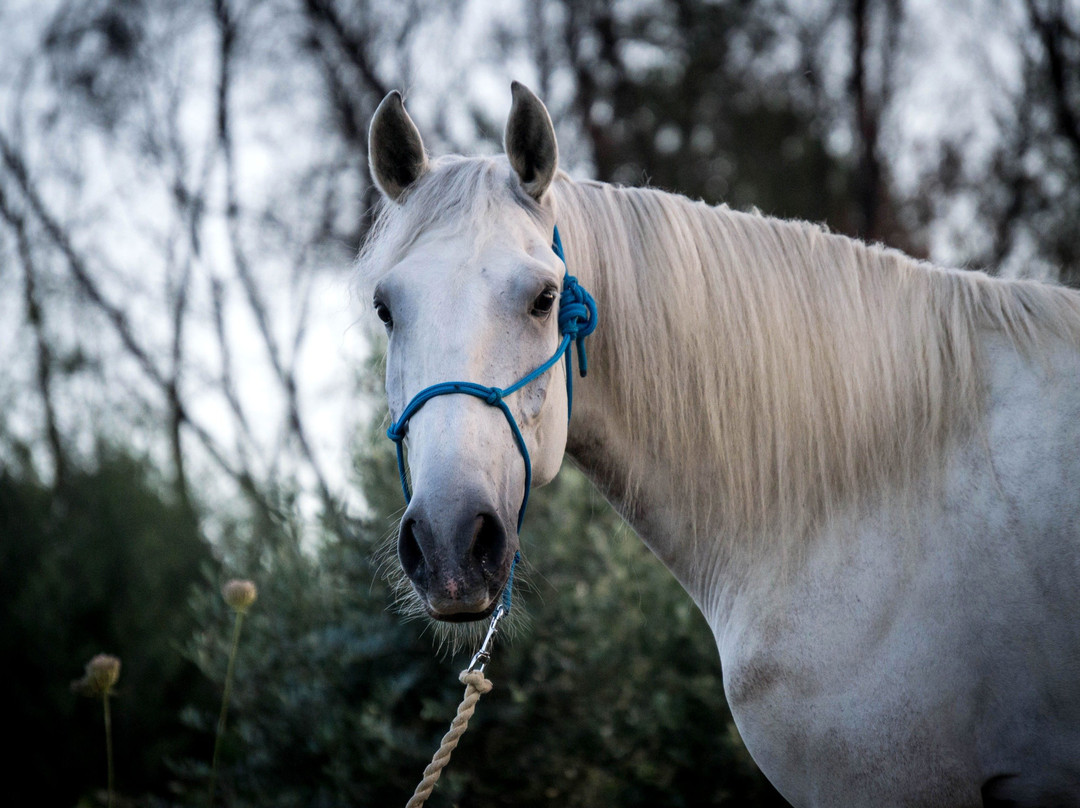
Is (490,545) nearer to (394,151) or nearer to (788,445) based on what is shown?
(788,445)

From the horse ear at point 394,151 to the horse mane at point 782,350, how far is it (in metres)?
0.39

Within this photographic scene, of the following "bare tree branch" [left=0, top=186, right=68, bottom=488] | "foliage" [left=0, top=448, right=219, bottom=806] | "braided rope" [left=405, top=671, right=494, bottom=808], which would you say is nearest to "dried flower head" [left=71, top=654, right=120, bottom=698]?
"braided rope" [left=405, top=671, right=494, bottom=808]

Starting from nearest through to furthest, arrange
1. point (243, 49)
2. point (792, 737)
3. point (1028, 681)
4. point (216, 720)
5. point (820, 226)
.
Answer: point (1028, 681) < point (792, 737) < point (820, 226) < point (216, 720) < point (243, 49)

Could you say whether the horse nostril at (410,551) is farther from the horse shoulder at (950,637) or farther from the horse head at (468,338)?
the horse shoulder at (950,637)

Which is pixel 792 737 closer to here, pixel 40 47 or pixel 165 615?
pixel 165 615

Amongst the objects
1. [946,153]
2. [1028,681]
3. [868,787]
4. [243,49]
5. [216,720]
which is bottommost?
[216,720]

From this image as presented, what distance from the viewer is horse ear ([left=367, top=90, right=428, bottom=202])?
78.5 inches

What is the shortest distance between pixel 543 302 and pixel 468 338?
0.78 ft

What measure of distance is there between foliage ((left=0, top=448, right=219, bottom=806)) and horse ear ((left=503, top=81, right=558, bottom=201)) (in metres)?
7.26

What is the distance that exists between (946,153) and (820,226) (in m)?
6.52

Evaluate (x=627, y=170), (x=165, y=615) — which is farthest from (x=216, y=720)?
(x=627, y=170)

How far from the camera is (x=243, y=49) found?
346 inches

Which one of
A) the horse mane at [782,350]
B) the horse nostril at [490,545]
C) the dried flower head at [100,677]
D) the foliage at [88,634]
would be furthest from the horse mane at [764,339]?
the foliage at [88,634]

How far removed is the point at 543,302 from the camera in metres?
1.85
